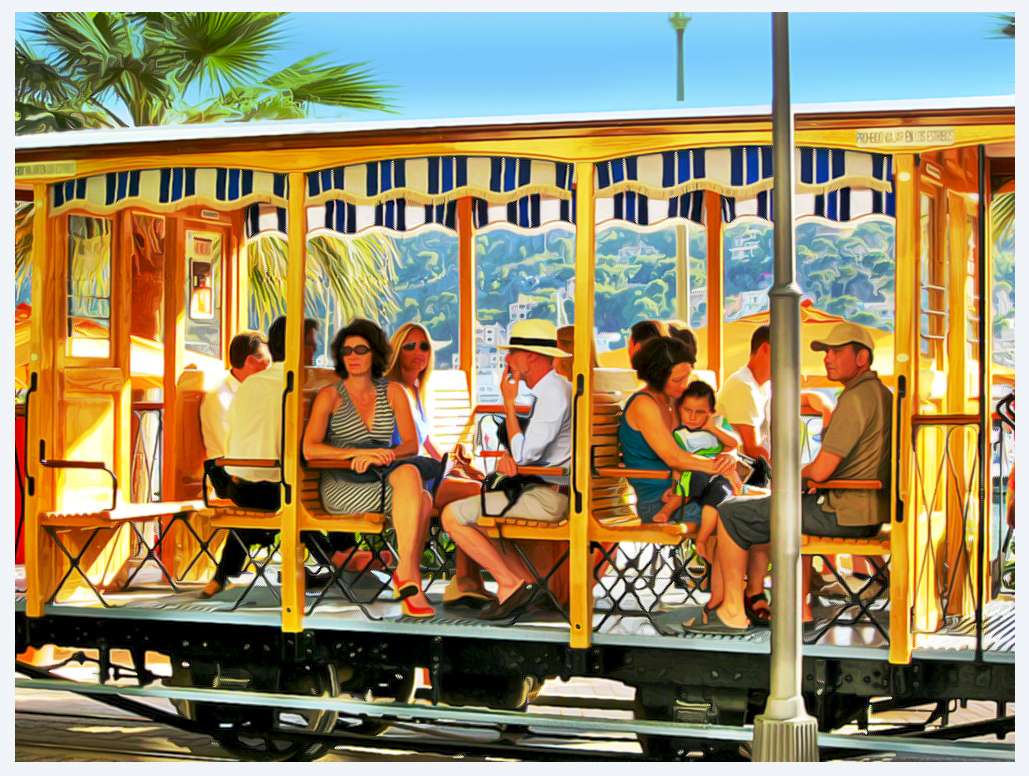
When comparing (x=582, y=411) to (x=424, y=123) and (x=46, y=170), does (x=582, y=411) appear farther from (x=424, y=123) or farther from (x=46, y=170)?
(x=46, y=170)

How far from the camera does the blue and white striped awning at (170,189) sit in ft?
18.5

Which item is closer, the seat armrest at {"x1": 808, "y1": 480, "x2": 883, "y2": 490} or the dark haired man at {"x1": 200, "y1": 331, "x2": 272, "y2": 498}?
the seat armrest at {"x1": 808, "y1": 480, "x2": 883, "y2": 490}

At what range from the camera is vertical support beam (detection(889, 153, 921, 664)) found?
4.83m

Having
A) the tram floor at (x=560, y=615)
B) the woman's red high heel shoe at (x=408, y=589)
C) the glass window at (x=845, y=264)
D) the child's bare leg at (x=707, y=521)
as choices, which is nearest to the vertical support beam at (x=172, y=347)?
the tram floor at (x=560, y=615)

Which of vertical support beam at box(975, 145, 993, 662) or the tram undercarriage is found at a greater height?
vertical support beam at box(975, 145, 993, 662)

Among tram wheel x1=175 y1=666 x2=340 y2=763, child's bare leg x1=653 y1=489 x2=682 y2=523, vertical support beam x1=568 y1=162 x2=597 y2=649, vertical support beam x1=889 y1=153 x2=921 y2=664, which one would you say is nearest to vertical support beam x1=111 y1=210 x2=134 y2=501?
tram wheel x1=175 y1=666 x2=340 y2=763

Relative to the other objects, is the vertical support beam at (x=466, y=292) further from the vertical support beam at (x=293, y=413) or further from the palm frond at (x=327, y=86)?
the palm frond at (x=327, y=86)

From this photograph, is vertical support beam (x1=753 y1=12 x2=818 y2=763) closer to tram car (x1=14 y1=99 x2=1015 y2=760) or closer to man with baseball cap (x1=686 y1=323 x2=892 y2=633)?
tram car (x1=14 y1=99 x2=1015 y2=760)

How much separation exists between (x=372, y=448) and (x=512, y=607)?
1.08 meters

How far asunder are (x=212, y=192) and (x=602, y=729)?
10.7ft

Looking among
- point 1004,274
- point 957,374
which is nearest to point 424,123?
point 957,374

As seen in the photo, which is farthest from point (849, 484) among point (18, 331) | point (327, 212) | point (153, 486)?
point (18, 331)

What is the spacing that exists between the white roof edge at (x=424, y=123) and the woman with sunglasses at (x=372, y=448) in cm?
103

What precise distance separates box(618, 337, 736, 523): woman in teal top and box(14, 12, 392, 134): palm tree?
8.22 m
